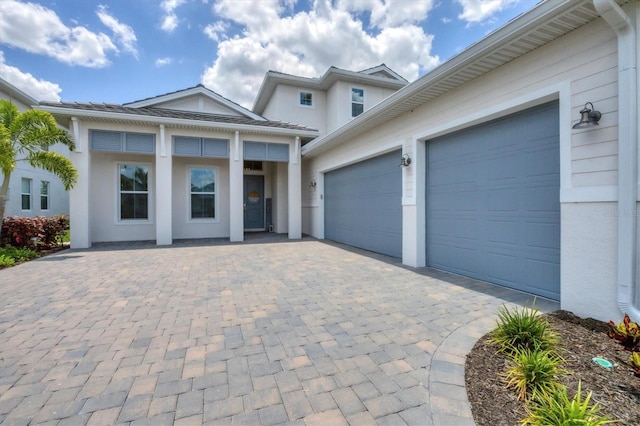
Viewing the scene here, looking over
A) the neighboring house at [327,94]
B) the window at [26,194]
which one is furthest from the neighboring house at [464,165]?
the window at [26,194]

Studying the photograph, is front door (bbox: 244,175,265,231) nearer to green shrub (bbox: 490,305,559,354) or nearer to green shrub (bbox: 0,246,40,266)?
green shrub (bbox: 0,246,40,266)

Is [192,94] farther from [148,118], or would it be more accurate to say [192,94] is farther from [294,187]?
[294,187]

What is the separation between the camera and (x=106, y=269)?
5953mm

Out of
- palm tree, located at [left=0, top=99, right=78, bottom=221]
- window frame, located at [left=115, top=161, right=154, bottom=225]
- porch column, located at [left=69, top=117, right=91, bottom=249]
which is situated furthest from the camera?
window frame, located at [left=115, top=161, right=154, bottom=225]

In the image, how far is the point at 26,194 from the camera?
12375 mm

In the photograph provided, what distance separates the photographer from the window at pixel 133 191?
10.2 metres

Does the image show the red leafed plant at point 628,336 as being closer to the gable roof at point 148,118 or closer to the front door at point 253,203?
the gable roof at point 148,118

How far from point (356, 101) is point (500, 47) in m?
10.1

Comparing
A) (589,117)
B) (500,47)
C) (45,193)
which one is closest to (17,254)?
(45,193)

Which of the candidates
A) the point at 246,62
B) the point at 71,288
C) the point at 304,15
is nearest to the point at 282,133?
the point at 304,15

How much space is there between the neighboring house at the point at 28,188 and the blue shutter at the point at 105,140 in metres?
5.72

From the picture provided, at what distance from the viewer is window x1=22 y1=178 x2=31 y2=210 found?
12211 mm

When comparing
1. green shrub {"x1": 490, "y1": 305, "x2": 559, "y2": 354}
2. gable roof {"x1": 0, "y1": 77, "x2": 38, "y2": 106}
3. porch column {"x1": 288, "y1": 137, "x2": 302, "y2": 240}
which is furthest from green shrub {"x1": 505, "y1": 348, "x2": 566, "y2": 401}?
gable roof {"x1": 0, "y1": 77, "x2": 38, "y2": 106}

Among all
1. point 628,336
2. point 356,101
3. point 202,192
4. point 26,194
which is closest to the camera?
point 628,336
